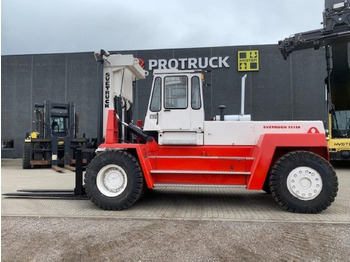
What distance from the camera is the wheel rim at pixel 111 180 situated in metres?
6.41

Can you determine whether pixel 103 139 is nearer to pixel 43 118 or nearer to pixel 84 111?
pixel 43 118

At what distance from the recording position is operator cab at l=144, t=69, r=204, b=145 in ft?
21.8

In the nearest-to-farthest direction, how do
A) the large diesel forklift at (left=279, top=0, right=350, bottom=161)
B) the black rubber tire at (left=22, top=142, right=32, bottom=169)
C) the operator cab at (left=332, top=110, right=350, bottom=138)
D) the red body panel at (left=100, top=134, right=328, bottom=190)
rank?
the red body panel at (left=100, top=134, right=328, bottom=190) < the large diesel forklift at (left=279, top=0, right=350, bottom=161) < the operator cab at (left=332, top=110, right=350, bottom=138) < the black rubber tire at (left=22, top=142, right=32, bottom=169)

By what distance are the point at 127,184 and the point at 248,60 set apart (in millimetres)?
15736

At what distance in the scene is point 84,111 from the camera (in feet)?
71.9

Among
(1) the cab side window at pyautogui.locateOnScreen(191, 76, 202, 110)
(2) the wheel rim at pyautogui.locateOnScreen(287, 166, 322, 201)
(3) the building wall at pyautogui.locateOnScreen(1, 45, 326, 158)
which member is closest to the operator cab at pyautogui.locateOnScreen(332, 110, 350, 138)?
(3) the building wall at pyautogui.locateOnScreen(1, 45, 326, 158)

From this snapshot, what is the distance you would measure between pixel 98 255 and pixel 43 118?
531 inches

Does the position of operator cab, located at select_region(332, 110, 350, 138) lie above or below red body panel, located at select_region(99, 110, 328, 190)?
above

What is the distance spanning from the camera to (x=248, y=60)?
20078 mm

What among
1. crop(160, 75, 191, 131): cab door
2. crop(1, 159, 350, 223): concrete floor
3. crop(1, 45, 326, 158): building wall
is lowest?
crop(1, 159, 350, 223): concrete floor

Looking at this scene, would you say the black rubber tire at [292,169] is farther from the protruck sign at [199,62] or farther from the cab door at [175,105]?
the protruck sign at [199,62]

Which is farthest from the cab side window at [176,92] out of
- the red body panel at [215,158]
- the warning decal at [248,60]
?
the warning decal at [248,60]

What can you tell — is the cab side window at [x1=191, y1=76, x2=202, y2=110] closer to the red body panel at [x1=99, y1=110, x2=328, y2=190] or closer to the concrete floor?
the red body panel at [x1=99, y1=110, x2=328, y2=190]

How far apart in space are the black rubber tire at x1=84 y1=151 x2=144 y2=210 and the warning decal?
1525cm
